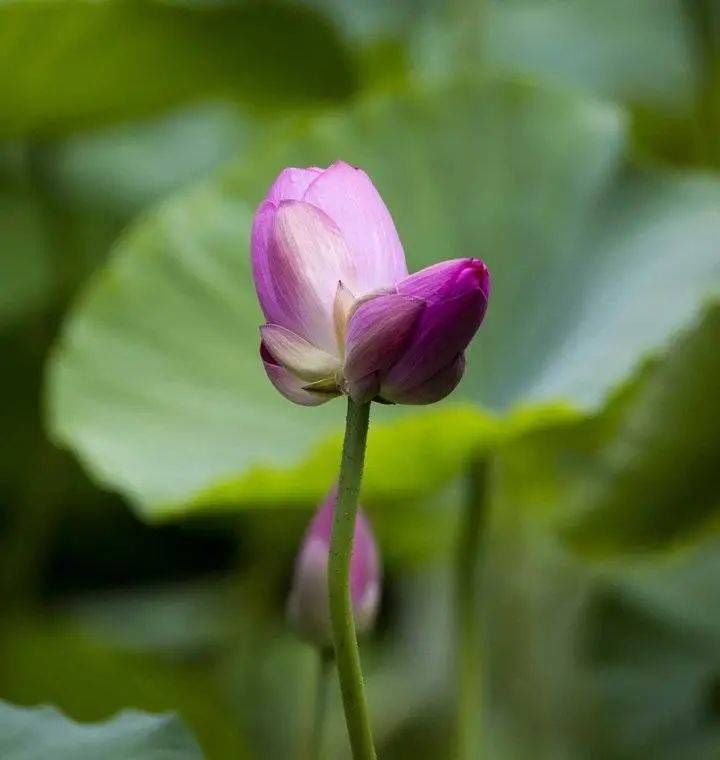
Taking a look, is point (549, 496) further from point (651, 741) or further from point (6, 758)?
point (6, 758)

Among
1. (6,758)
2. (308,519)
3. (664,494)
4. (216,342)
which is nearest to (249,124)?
(308,519)

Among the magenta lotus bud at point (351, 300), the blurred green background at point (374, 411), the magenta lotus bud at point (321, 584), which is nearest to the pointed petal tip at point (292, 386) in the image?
the magenta lotus bud at point (351, 300)

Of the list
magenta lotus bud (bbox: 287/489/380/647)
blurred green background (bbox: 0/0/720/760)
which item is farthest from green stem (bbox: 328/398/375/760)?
blurred green background (bbox: 0/0/720/760)

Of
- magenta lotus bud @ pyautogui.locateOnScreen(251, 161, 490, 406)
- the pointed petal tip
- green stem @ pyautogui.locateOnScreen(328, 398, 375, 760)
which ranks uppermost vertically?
magenta lotus bud @ pyautogui.locateOnScreen(251, 161, 490, 406)

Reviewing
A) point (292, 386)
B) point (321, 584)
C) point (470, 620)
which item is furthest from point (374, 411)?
point (292, 386)

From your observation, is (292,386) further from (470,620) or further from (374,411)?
(374,411)

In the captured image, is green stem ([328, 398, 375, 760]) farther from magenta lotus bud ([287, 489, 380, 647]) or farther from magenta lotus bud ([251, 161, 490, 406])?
magenta lotus bud ([287, 489, 380, 647])

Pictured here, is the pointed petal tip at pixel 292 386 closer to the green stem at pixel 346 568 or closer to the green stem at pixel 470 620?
the green stem at pixel 346 568
